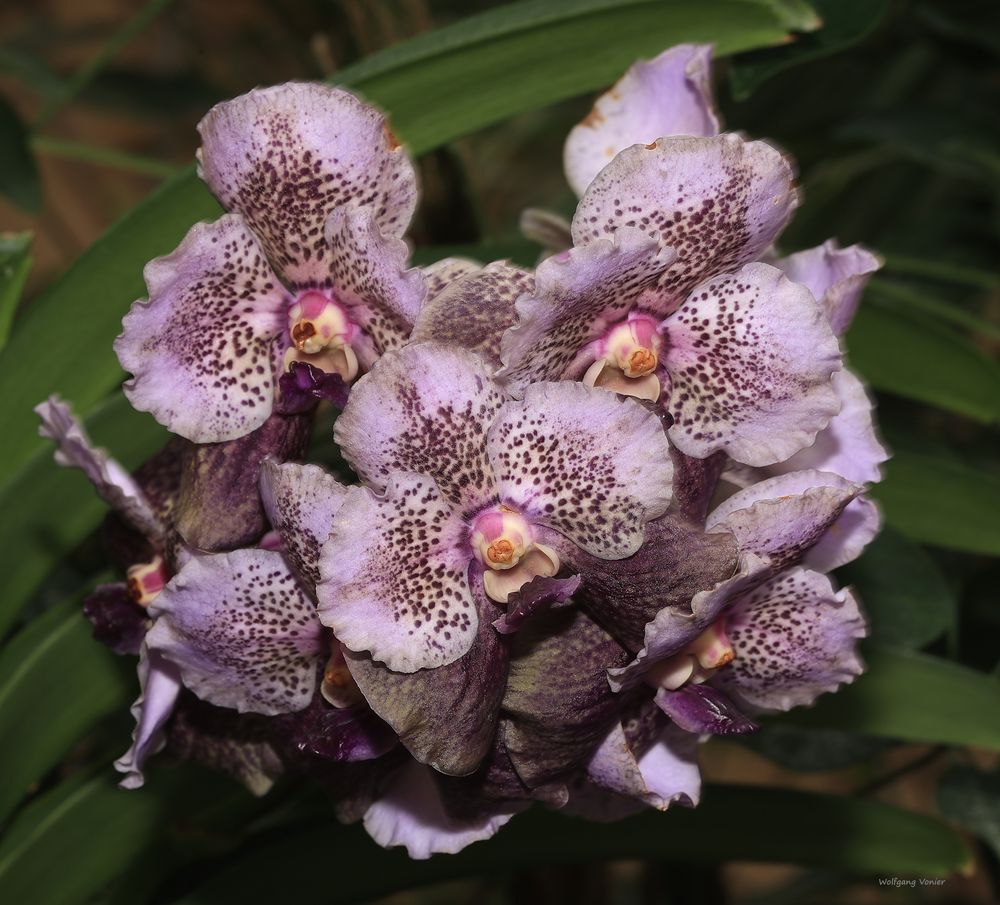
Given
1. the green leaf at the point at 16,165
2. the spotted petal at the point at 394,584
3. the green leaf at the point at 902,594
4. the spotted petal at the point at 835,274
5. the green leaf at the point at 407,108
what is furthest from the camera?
the green leaf at the point at 16,165

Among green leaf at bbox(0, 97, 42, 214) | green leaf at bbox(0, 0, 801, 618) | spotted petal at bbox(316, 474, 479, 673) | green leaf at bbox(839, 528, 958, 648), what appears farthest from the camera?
green leaf at bbox(0, 97, 42, 214)

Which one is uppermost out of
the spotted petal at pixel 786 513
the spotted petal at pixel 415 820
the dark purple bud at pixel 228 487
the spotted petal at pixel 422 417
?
the spotted petal at pixel 422 417

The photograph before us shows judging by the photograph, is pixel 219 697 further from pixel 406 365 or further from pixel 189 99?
pixel 189 99

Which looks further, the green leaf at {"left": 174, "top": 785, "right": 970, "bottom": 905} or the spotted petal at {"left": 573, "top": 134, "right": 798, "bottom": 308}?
the green leaf at {"left": 174, "top": 785, "right": 970, "bottom": 905}

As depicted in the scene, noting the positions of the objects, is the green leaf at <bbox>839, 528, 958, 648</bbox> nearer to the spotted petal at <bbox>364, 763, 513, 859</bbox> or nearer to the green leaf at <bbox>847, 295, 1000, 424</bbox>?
the green leaf at <bbox>847, 295, 1000, 424</bbox>

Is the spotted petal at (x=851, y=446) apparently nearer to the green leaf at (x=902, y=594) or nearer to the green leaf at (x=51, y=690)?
the green leaf at (x=902, y=594)

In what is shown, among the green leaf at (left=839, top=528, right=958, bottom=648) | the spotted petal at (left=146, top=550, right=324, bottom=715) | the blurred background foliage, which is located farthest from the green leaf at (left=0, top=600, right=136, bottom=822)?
the green leaf at (left=839, top=528, right=958, bottom=648)

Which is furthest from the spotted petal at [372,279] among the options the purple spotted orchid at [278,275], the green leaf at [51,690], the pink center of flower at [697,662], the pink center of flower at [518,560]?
the green leaf at [51,690]
